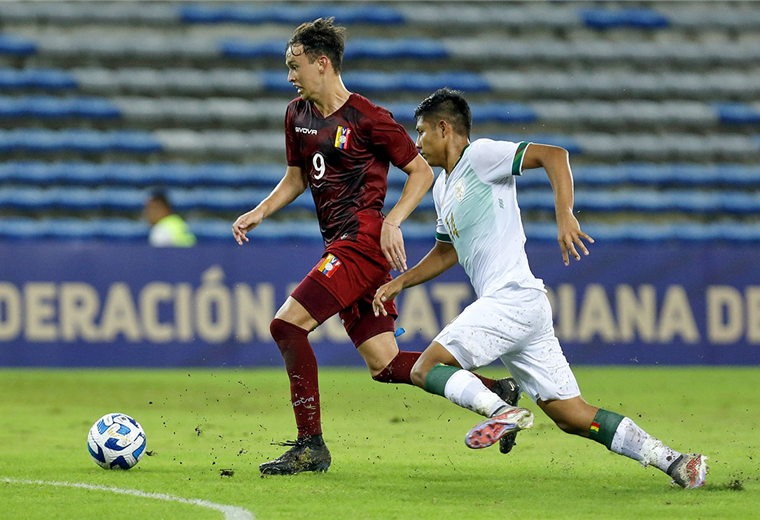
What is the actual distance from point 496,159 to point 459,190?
241mm

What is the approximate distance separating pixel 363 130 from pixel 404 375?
120 cm

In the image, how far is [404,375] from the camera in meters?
5.20

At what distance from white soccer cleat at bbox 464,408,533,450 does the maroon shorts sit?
1226 millimetres

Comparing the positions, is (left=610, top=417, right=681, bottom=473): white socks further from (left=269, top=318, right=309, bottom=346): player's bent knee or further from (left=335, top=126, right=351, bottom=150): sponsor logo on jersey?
(left=335, top=126, right=351, bottom=150): sponsor logo on jersey

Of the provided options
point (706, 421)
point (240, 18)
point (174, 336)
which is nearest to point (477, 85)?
point (240, 18)

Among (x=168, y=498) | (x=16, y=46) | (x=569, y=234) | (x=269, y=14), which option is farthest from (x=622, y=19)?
(x=168, y=498)

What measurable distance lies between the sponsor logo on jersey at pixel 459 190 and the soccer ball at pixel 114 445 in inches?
77.6

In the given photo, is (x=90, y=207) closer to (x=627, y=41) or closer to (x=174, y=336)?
(x=174, y=336)

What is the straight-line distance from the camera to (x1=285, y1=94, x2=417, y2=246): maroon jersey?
5.29 metres

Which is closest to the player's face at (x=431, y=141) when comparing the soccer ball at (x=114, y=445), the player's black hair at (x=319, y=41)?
the player's black hair at (x=319, y=41)

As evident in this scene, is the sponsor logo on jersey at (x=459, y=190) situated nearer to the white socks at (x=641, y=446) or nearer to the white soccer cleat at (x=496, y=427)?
the white soccer cleat at (x=496, y=427)

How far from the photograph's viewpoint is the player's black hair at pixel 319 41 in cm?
526

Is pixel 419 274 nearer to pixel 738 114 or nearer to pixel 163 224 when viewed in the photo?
pixel 163 224

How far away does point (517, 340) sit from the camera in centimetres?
455
